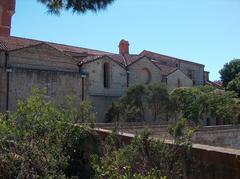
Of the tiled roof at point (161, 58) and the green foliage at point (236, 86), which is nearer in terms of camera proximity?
the green foliage at point (236, 86)

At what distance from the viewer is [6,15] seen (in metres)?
42.3

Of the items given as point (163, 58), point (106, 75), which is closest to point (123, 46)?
point (163, 58)

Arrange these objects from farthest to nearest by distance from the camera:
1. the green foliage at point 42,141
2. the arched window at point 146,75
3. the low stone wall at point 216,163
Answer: the arched window at point 146,75
the green foliage at point 42,141
the low stone wall at point 216,163

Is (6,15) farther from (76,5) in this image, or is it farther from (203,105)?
(76,5)

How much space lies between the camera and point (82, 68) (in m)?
30.3

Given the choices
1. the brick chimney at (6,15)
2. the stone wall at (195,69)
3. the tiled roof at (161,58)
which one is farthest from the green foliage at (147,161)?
the stone wall at (195,69)

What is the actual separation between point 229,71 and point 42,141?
1738 inches

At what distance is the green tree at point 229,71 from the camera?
46.7m

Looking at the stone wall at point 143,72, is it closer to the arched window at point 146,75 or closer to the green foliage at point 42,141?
the arched window at point 146,75

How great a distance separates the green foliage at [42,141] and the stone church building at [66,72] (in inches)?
470

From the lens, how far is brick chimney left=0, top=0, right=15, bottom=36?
4141 cm

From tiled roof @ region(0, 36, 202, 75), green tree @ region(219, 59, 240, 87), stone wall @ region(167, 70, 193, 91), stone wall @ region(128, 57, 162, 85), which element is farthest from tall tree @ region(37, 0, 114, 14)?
green tree @ region(219, 59, 240, 87)

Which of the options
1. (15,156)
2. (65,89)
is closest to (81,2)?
(15,156)

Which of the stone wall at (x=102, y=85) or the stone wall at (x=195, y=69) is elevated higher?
the stone wall at (x=195, y=69)
